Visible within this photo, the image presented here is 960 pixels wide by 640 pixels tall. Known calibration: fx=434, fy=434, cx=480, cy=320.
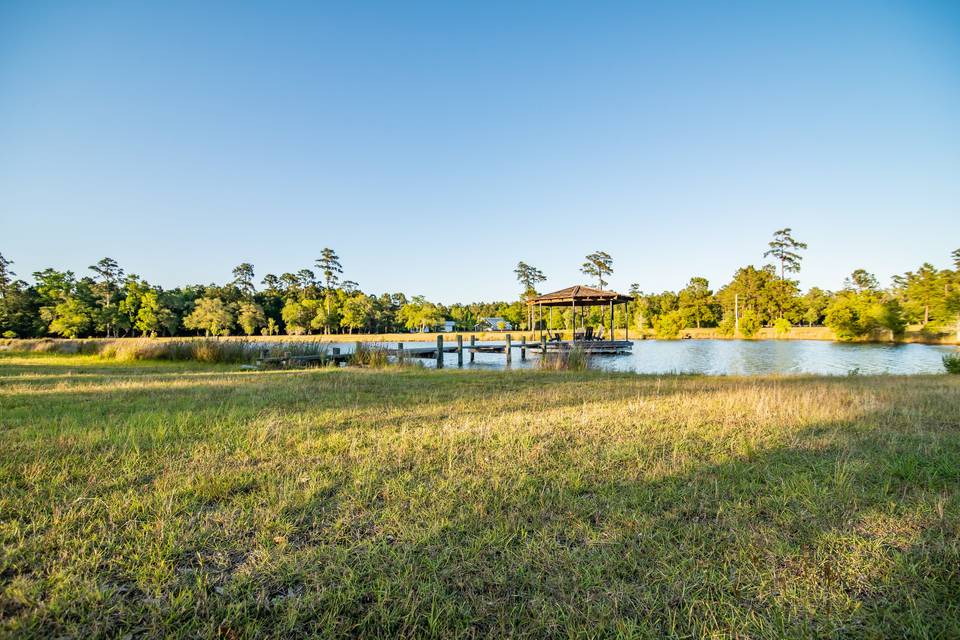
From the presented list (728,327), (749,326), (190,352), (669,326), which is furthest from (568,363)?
(728,327)

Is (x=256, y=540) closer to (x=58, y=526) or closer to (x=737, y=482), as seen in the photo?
(x=58, y=526)

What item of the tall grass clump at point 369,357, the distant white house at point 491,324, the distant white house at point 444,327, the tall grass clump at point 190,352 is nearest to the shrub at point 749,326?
the distant white house at point 491,324

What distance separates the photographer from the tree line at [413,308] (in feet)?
112

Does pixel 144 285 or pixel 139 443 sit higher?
pixel 144 285

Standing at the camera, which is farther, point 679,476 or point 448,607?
point 679,476

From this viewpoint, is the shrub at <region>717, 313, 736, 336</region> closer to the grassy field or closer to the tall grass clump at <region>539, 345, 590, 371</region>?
the tall grass clump at <region>539, 345, 590, 371</region>

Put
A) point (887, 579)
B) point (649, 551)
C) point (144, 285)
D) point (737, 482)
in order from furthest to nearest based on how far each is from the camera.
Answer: point (144, 285) < point (737, 482) < point (649, 551) < point (887, 579)

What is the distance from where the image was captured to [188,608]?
1.64 meters

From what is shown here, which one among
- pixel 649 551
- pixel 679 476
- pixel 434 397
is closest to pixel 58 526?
pixel 649 551

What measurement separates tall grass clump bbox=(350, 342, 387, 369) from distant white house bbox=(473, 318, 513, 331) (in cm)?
5516

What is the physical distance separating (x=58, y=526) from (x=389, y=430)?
2435mm

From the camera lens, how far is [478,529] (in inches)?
88.3

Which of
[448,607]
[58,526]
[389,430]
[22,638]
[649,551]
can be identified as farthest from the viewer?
[389,430]

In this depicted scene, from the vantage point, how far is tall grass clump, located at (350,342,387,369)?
13301mm
